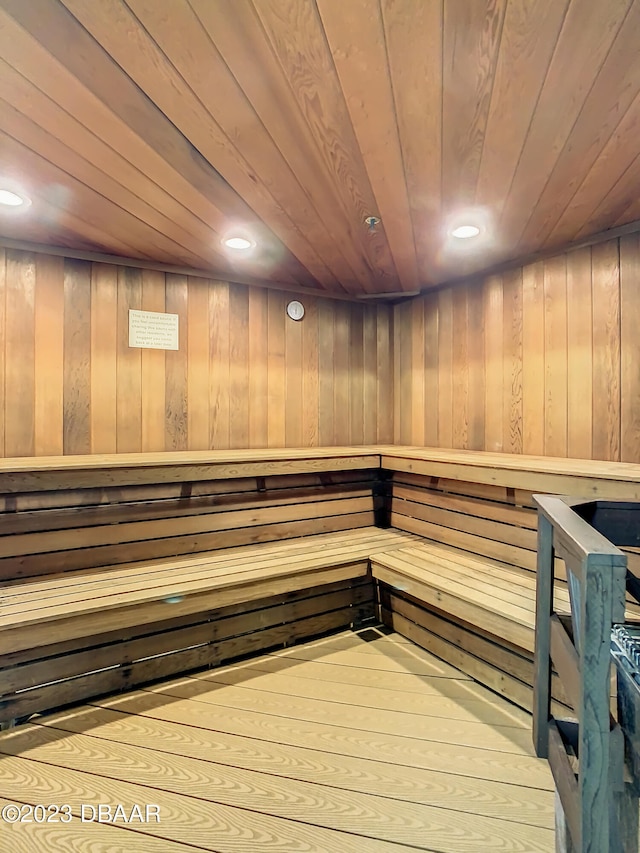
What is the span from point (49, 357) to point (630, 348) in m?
3.05

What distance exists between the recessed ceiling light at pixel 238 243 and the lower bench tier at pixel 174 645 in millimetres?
1868

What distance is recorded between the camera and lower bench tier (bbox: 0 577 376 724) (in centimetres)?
160

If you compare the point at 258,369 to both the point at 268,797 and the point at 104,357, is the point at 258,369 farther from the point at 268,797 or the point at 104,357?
the point at 268,797

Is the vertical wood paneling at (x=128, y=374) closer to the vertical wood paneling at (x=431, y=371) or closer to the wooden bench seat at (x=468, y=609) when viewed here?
the wooden bench seat at (x=468, y=609)

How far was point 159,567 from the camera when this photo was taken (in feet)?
6.52

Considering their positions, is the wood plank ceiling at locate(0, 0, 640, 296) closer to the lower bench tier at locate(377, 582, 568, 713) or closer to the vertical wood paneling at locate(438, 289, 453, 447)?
the vertical wood paneling at locate(438, 289, 453, 447)

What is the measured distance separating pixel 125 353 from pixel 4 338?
0.58 meters

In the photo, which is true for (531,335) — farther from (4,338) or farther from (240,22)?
(4,338)

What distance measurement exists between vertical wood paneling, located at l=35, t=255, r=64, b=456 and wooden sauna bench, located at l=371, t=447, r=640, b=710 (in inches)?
75.5

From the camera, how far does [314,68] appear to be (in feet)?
3.51

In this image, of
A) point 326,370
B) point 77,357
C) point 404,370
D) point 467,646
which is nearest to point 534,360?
point 404,370

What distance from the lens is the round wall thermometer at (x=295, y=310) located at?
2.95 m

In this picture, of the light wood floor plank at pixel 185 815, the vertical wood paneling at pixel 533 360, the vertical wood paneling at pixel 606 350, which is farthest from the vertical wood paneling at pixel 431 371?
the light wood floor plank at pixel 185 815

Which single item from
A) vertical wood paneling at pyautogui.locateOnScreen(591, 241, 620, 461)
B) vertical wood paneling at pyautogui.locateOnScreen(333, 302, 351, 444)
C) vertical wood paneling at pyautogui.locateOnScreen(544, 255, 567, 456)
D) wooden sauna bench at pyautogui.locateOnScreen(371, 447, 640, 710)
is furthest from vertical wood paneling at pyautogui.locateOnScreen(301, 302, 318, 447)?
vertical wood paneling at pyautogui.locateOnScreen(591, 241, 620, 461)
